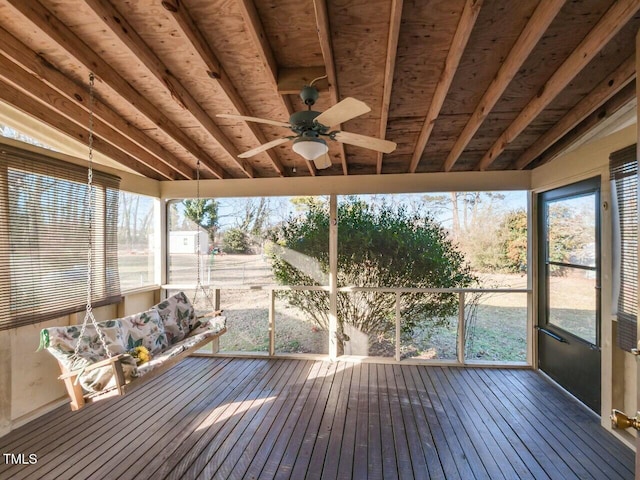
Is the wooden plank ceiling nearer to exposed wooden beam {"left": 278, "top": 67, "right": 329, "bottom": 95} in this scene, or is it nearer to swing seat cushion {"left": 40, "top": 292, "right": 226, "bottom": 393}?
exposed wooden beam {"left": 278, "top": 67, "right": 329, "bottom": 95}

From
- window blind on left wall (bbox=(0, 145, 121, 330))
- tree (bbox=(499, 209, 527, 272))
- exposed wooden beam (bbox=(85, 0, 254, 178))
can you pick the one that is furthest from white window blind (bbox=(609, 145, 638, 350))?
window blind on left wall (bbox=(0, 145, 121, 330))

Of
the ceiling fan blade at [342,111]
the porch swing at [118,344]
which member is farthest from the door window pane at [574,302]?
the porch swing at [118,344]

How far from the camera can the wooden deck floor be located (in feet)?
7.19

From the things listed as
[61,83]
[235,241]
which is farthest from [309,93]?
[235,241]

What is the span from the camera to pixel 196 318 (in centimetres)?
380

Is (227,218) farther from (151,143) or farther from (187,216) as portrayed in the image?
(151,143)

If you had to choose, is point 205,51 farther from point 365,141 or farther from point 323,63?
point 365,141

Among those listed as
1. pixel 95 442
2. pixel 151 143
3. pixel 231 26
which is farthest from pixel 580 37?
pixel 95 442

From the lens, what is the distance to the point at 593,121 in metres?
2.89

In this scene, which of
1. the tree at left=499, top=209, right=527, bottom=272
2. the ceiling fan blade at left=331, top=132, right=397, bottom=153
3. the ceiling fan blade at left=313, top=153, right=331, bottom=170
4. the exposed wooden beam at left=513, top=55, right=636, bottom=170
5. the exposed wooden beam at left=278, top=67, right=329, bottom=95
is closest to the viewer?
the ceiling fan blade at left=331, top=132, right=397, bottom=153

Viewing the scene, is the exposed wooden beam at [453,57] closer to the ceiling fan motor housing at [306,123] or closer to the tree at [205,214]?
the ceiling fan motor housing at [306,123]

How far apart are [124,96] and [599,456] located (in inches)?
177

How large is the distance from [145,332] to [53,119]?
6.96 ft

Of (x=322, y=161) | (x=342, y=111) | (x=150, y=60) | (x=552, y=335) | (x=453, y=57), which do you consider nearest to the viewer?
(x=342, y=111)
